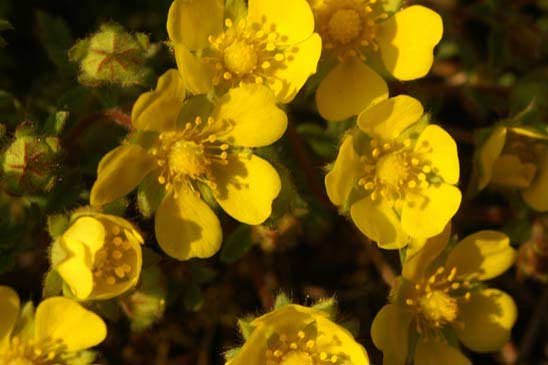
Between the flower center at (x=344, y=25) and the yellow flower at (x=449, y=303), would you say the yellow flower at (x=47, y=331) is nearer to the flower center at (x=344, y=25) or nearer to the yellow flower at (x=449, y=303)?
the yellow flower at (x=449, y=303)

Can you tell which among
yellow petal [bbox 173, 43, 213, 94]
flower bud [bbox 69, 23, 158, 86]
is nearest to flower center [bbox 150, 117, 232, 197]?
yellow petal [bbox 173, 43, 213, 94]

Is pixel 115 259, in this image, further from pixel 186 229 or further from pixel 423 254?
pixel 423 254

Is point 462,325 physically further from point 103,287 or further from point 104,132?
point 104,132

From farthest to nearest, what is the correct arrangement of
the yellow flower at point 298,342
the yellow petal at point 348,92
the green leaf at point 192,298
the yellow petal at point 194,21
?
the green leaf at point 192,298 < the yellow petal at point 348,92 < the yellow petal at point 194,21 < the yellow flower at point 298,342

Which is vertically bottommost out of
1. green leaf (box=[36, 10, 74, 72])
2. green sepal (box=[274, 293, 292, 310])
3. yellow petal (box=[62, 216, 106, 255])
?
green sepal (box=[274, 293, 292, 310])

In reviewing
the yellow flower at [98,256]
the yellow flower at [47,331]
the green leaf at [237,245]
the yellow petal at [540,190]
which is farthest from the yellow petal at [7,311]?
the yellow petal at [540,190]

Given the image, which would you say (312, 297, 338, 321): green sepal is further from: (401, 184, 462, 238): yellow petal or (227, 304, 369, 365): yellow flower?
(401, 184, 462, 238): yellow petal
